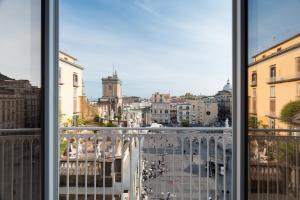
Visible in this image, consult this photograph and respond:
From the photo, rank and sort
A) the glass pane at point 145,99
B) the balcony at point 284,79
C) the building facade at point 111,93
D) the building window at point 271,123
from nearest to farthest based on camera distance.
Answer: the balcony at point 284,79, the building window at point 271,123, the glass pane at point 145,99, the building facade at point 111,93

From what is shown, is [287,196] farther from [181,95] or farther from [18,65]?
[18,65]

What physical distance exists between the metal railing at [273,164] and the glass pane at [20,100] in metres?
1.57

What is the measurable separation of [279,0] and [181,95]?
5.01 feet

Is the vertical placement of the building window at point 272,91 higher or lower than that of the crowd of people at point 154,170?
higher

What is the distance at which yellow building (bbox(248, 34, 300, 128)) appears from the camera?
6.28ft

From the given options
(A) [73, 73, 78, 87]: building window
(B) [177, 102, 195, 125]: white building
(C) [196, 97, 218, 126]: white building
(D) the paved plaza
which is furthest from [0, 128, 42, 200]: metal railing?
(C) [196, 97, 218, 126]: white building

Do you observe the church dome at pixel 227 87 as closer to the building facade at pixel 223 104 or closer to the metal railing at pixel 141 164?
the building facade at pixel 223 104

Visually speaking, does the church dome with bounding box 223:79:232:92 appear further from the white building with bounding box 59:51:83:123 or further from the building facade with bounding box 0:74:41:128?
the building facade with bounding box 0:74:41:128

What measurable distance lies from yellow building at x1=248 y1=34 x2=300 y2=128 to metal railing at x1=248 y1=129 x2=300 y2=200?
0.09 meters

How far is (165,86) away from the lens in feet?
10.8

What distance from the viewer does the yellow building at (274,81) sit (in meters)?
1.92

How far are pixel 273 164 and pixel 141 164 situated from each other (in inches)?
70.4

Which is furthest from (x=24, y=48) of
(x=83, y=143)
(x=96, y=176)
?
(x=96, y=176)

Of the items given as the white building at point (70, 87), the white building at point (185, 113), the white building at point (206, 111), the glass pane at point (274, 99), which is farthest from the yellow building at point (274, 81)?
the white building at point (70, 87)
